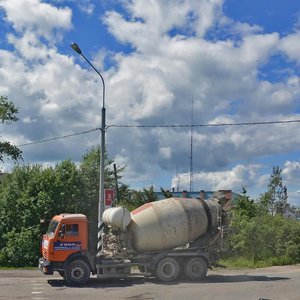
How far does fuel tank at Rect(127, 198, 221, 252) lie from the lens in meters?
19.9

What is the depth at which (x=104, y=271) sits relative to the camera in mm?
19234

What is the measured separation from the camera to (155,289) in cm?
1767

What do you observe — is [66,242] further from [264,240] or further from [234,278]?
[264,240]

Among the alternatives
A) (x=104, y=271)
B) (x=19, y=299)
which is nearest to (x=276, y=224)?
(x=104, y=271)

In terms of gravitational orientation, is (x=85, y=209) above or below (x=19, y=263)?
above

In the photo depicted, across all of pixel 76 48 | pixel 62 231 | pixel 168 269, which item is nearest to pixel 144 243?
pixel 168 269

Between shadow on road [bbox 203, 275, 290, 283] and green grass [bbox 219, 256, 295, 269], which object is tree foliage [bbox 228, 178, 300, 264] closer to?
green grass [bbox 219, 256, 295, 269]

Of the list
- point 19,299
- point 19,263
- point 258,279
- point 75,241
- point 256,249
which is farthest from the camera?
point 256,249

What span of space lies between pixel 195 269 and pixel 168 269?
110 cm

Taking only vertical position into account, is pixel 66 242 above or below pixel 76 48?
below

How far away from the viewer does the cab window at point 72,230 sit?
756 inches

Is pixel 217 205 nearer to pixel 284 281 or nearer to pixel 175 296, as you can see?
pixel 284 281

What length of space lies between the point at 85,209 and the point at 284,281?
13019mm

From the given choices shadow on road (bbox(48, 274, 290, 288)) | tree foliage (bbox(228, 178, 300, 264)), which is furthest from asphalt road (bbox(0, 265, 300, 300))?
tree foliage (bbox(228, 178, 300, 264))
